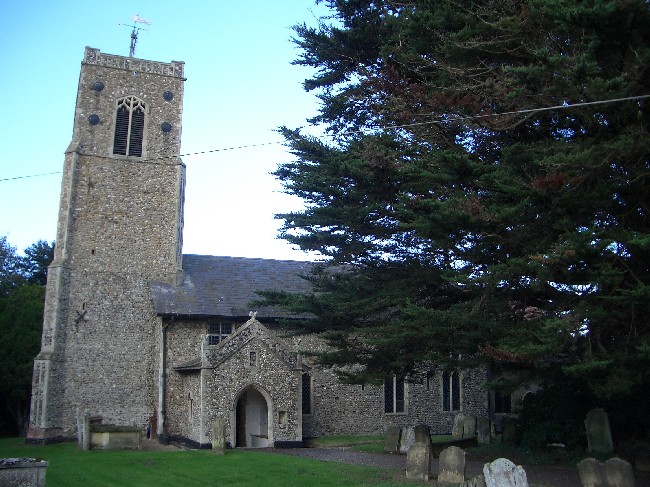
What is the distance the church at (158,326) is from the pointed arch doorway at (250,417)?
0.17 ft

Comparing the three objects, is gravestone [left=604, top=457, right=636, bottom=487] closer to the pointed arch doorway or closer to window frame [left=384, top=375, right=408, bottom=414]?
the pointed arch doorway

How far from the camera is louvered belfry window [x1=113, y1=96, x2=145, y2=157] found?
28312mm

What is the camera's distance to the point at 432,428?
2862cm

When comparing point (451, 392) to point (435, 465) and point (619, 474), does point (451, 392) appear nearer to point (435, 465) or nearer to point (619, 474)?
point (435, 465)

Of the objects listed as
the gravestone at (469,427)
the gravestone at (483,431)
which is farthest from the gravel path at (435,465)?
the gravestone at (469,427)

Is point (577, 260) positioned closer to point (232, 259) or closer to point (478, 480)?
point (478, 480)

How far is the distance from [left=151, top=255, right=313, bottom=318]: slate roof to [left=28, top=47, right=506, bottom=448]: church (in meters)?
0.08

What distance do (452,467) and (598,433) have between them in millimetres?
4894

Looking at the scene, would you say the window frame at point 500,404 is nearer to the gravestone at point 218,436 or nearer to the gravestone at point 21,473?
the gravestone at point 218,436

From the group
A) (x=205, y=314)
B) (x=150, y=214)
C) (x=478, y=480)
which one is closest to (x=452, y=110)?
(x=478, y=480)

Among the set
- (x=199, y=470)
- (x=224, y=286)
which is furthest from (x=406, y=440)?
(x=224, y=286)

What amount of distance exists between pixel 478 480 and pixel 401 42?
10.1 m

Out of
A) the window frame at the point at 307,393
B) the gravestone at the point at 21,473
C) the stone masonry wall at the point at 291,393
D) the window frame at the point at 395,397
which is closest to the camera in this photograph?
the gravestone at the point at 21,473

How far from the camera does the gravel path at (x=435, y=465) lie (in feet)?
44.6
